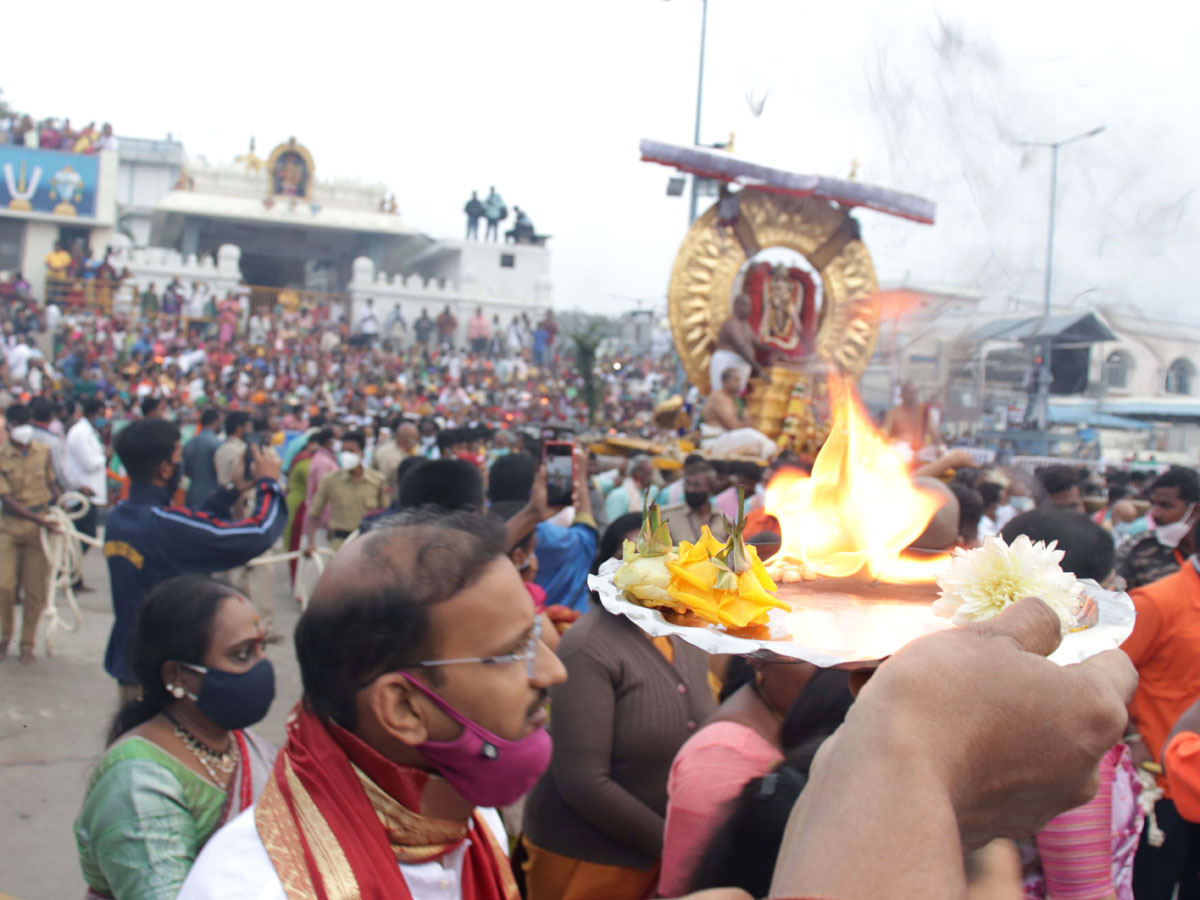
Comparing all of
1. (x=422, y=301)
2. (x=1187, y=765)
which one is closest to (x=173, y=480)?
(x=1187, y=765)

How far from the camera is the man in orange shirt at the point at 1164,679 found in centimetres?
348

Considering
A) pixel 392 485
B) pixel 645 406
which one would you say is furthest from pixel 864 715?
A: pixel 645 406

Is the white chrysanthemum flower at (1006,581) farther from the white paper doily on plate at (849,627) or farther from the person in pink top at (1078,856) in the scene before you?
the person in pink top at (1078,856)

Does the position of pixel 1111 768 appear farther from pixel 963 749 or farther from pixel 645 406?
pixel 645 406

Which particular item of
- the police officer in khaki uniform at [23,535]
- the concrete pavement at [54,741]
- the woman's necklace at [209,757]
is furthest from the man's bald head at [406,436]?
the woman's necklace at [209,757]

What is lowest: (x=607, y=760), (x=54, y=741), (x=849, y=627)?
(x=54, y=741)

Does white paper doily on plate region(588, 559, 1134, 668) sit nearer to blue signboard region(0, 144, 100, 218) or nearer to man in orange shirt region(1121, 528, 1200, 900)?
man in orange shirt region(1121, 528, 1200, 900)

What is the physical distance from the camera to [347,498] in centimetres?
874

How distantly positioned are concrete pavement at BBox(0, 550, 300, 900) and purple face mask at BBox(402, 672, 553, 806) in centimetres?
157

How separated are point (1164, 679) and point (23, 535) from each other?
7.30m

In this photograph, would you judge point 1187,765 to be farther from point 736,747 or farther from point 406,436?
point 406,436

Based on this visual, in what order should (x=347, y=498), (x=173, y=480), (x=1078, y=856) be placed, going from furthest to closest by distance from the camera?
(x=347, y=498) → (x=173, y=480) → (x=1078, y=856)

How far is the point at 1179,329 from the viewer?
374 centimetres

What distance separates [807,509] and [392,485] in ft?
27.8
